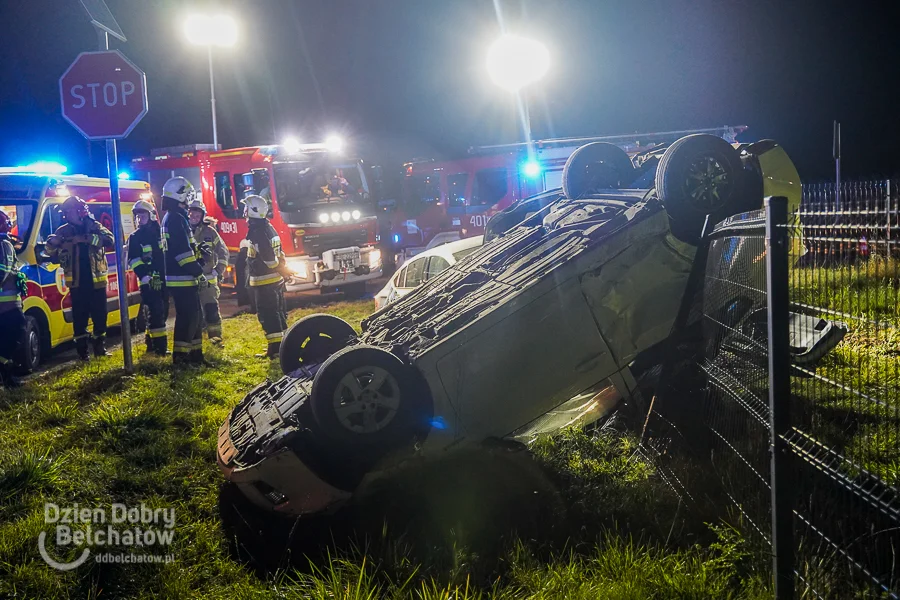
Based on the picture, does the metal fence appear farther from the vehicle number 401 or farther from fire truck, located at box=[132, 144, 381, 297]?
the vehicle number 401

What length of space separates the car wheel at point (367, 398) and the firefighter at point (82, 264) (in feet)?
17.7

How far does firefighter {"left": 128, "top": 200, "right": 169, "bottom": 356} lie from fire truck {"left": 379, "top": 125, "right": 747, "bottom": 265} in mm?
6764

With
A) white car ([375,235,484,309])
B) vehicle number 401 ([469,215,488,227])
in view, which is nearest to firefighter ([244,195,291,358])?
white car ([375,235,484,309])

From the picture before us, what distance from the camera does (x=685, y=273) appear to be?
4289 millimetres

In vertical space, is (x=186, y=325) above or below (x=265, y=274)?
below

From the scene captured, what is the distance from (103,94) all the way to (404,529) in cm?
502

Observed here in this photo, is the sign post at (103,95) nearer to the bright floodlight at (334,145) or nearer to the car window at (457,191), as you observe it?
→ the bright floodlight at (334,145)

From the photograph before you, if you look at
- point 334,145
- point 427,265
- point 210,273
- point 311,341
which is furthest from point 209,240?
point 334,145

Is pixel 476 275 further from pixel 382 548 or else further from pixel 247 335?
pixel 247 335

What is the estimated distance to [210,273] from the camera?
8891 millimetres

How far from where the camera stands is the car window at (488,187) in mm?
15180

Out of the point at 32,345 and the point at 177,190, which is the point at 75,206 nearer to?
the point at 177,190

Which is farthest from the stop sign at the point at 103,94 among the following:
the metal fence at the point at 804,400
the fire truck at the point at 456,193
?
the fire truck at the point at 456,193

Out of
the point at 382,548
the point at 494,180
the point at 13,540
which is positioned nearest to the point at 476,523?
the point at 382,548
